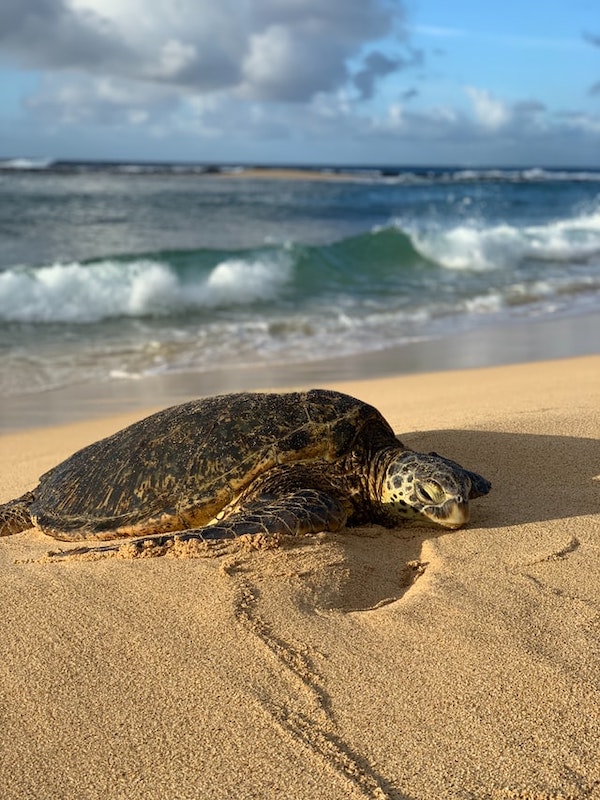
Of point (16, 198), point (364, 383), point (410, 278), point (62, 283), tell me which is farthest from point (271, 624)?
point (16, 198)

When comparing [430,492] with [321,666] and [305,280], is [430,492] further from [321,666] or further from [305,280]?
[305,280]

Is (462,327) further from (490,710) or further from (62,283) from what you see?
(490,710)

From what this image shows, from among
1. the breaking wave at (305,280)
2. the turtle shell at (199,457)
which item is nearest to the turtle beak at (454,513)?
the turtle shell at (199,457)

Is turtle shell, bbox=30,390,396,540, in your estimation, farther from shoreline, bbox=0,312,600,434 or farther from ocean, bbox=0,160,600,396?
ocean, bbox=0,160,600,396

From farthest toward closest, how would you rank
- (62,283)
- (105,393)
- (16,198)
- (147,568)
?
1. (16,198)
2. (62,283)
3. (105,393)
4. (147,568)

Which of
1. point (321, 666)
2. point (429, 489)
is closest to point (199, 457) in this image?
point (429, 489)

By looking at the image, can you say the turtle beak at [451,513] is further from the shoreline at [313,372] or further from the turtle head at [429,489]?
the shoreline at [313,372]
